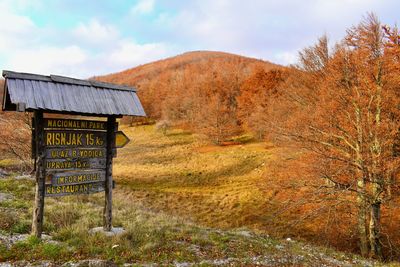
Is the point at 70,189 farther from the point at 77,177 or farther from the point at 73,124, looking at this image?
the point at 73,124

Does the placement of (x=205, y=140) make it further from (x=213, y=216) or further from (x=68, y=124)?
(x=68, y=124)

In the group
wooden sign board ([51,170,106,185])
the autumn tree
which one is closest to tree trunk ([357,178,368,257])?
the autumn tree

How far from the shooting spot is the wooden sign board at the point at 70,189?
26.6 ft

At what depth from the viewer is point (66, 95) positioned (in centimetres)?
802

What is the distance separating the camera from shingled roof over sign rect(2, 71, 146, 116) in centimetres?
725

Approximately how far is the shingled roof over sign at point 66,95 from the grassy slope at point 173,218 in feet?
11.1

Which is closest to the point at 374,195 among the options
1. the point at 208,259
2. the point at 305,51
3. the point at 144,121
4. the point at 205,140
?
the point at 208,259

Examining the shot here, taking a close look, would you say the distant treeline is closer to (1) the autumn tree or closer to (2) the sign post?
(1) the autumn tree

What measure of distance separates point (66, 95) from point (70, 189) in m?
2.55

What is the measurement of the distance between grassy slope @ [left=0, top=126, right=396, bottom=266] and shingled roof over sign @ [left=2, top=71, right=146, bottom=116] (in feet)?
11.1

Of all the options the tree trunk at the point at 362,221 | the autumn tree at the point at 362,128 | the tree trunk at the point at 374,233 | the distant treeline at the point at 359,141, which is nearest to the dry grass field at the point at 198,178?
the distant treeline at the point at 359,141

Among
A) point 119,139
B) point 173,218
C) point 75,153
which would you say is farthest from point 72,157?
point 173,218

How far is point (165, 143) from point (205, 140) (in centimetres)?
655

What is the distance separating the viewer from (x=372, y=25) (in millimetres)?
13234
